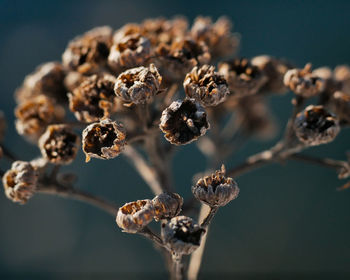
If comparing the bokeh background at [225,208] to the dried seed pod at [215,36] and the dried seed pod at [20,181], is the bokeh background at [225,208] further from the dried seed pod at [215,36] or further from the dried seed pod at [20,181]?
the dried seed pod at [20,181]

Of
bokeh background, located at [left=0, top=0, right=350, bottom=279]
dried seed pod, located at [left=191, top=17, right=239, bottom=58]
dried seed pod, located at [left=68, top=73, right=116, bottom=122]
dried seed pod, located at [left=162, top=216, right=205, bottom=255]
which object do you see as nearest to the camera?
dried seed pod, located at [left=162, top=216, right=205, bottom=255]

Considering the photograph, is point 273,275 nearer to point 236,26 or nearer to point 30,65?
point 236,26

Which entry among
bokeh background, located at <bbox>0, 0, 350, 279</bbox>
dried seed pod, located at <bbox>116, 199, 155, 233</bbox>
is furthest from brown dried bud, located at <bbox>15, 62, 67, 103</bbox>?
bokeh background, located at <bbox>0, 0, 350, 279</bbox>

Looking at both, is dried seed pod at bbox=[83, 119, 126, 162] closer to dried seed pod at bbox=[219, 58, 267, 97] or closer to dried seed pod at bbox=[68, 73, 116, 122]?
dried seed pod at bbox=[68, 73, 116, 122]

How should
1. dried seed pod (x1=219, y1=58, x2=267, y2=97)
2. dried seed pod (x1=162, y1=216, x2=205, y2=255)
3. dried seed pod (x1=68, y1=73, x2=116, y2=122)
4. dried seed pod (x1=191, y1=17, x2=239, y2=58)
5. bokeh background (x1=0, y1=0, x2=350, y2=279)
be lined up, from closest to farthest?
dried seed pod (x1=162, y1=216, x2=205, y2=255) → dried seed pod (x1=68, y1=73, x2=116, y2=122) → dried seed pod (x1=219, y1=58, x2=267, y2=97) → dried seed pod (x1=191, y1=17, x2=239, y2=58) → bokeh background (x1=0, y1=0, x2=350, y2=279)

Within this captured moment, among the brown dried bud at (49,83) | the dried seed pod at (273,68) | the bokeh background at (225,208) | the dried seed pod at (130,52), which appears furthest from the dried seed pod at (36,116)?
the bokeh background at (225,208)

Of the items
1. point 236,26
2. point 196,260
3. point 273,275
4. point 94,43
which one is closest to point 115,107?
point 94,43

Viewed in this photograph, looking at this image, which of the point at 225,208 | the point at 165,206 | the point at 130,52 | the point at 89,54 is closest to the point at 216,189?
the point at 165,206
